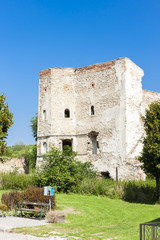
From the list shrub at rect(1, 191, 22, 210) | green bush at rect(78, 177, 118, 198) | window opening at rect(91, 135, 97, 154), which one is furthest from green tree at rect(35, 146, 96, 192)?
shrub at rect(1, 191, 22, 210)

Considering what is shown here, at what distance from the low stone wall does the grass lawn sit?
15.5 m

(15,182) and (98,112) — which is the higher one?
(98,112)

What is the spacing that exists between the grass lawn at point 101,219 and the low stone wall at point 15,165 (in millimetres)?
15503

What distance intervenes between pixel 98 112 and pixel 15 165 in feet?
40.0

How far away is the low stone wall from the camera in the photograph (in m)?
33.4

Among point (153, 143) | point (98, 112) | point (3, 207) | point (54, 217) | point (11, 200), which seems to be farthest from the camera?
point (98, 112)

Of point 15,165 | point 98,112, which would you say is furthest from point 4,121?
point 15,165

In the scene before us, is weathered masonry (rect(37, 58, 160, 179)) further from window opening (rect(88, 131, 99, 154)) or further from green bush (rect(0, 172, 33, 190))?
green bush (rect(0, 172, 33, 190))

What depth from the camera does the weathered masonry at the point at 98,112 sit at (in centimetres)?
2534

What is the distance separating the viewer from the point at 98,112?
88.5 feet

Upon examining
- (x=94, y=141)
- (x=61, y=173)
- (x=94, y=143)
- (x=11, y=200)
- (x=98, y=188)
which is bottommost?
(x=11, y=200)

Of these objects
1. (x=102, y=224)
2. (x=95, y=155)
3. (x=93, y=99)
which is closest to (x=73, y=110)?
(x=93, y=99)

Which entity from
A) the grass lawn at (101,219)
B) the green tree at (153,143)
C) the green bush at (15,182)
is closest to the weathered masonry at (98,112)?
the green bush at (15,182)

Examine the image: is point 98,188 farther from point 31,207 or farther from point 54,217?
point 54,217
